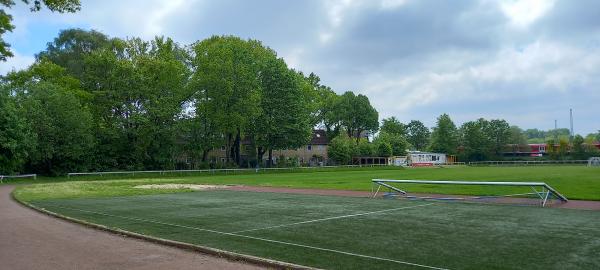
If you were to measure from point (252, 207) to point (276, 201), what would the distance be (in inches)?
98.6

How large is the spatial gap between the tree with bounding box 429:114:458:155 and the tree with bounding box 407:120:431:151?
46351 mm

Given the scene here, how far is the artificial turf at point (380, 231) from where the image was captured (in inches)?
340

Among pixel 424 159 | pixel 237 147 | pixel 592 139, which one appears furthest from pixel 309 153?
pixel 592 139

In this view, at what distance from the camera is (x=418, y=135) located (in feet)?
579

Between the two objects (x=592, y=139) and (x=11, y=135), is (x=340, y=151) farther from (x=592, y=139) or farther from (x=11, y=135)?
(x=592, y=139)

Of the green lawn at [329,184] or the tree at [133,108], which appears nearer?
the green lawn at [329,184]

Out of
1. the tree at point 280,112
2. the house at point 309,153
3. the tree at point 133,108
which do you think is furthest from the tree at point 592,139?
the tree at point 133,108

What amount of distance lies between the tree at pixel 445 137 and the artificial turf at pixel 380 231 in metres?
108

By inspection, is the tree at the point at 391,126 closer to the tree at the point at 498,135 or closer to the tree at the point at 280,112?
the tree at the point at 498,135

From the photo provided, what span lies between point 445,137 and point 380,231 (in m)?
118

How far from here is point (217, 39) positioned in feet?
230

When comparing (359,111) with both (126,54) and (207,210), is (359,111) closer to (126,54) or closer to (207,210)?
(126,54)

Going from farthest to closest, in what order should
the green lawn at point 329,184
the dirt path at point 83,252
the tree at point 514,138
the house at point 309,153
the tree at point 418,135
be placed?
the tree at point 418,135 < the tree at point 514,138 < the house at point 309,153 < the green lawn at point 329,184 < the dirt path at point 83,252

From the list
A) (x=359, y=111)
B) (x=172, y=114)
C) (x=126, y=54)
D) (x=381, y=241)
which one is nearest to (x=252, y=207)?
(x=381, y=241)
